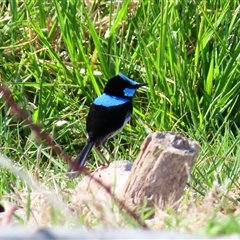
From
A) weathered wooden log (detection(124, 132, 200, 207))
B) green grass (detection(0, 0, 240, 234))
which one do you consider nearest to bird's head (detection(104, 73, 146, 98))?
green grass (detection(0, 0, 240, 234))

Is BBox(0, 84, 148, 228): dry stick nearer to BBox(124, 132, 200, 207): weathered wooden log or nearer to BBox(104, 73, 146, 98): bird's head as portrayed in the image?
BBox(124, 132, 200, 207): weathered wooden log

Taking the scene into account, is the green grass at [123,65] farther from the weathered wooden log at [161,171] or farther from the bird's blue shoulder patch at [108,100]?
the weathered wooden log at [161,171]

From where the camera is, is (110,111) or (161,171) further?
(110,111)

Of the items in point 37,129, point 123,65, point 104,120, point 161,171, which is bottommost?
point 104,120

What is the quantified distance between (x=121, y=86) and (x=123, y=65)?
0.42 m

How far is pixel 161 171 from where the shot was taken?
2881 mm

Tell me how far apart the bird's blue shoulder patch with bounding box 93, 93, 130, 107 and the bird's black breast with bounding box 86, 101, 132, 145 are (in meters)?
0.03

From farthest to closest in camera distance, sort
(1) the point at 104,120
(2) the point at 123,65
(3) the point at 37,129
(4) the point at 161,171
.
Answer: (2) the point at 123,65 → (1) the point at 104,120 → (4) the point at 161,171 → (3) the point at 37,129

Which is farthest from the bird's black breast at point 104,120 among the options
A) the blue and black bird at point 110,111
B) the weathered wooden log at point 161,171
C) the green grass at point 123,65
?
the weathered wooden log at point 161,171

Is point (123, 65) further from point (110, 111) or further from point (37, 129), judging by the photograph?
point (37, 129)

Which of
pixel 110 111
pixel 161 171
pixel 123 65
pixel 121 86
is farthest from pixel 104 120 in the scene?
pixel 161 171

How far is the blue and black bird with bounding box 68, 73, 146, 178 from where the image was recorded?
15.5 feet

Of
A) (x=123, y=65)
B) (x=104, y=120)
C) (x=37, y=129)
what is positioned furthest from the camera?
(x=123, y=65)

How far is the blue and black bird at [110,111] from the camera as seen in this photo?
474cm
